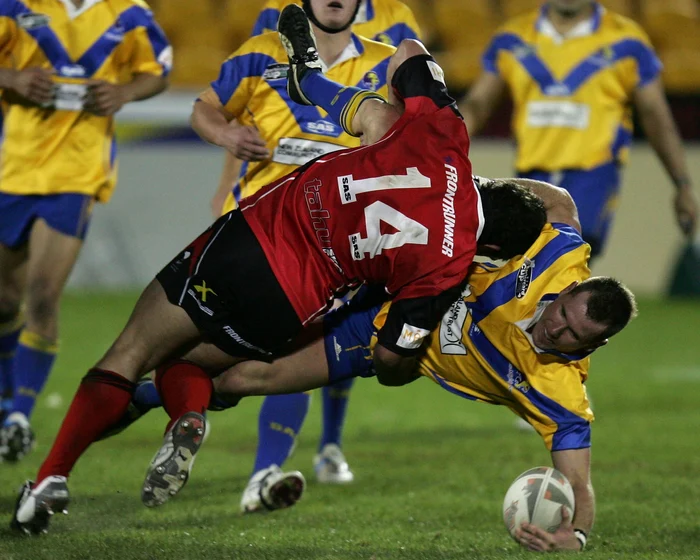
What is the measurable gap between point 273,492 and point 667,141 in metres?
3.71

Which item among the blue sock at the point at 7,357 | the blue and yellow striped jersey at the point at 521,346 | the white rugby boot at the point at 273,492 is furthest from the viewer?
the blue sock at the point at 7,357

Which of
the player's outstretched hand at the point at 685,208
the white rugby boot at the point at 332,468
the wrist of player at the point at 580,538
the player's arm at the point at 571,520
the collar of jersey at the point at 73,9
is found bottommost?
the white rugby boot at the point at 332,468

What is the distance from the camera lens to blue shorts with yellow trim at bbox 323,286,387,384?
4652 millimetres

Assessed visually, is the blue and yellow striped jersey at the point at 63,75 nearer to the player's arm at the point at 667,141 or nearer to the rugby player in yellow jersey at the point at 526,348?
the rugby player in yellow jersey at the point at 526,348

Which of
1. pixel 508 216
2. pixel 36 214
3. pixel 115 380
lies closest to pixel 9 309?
pixel 36 214

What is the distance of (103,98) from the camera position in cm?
616

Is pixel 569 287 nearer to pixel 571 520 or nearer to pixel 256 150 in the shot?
pixel 571 520

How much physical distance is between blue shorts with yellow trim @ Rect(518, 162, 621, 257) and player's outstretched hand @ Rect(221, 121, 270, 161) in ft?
9.40

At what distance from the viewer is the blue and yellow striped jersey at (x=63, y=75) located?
6113mm

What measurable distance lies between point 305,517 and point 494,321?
1.18 metres

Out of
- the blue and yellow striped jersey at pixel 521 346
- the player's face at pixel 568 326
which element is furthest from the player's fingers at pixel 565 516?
the player's face at pixel 568 326

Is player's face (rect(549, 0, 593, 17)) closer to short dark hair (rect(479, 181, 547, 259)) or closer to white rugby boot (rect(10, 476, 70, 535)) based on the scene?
short dark hair (rect(479, 181, 547, 259))

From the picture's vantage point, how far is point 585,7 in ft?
23.8

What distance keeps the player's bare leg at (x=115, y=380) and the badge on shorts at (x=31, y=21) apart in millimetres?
2351
